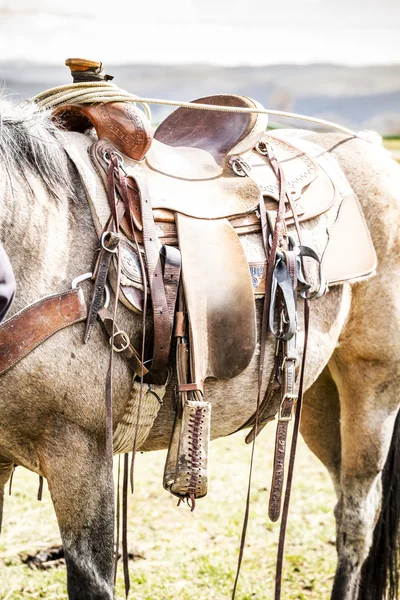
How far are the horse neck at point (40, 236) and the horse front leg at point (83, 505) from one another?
0.40 metres

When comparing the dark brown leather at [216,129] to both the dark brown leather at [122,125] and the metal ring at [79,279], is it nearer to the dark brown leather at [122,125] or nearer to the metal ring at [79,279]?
the dark brown leather at [122,125]

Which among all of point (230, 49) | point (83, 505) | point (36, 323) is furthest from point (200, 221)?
point (230, 49)

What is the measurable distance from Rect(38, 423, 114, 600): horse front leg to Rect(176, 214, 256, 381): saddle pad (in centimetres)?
37

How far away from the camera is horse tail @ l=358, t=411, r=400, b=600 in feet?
9.64

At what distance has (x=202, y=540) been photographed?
3604 millimetres

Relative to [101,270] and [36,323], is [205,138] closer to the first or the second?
[101,270]

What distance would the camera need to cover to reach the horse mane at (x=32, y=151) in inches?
69.8

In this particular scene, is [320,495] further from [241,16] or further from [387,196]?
[241,16]

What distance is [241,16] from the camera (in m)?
12.6

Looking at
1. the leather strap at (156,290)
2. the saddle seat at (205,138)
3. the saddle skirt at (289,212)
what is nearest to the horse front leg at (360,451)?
the saddle skirt at (289,212)

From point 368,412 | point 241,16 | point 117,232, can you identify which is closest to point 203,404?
point 117,232

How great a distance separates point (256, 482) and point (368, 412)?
1.83m

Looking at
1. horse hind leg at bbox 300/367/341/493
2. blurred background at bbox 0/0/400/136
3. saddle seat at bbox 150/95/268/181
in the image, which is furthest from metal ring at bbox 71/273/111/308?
blurred background at bbox 0/0/400/136

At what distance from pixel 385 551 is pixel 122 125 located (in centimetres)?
216
